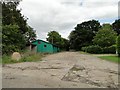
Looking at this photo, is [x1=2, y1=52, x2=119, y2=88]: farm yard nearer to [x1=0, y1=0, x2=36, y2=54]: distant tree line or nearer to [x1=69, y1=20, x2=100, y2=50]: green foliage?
[x1=0, y1=0, x2=36, y2=54]: distant tree line

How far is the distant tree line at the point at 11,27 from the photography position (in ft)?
89.9

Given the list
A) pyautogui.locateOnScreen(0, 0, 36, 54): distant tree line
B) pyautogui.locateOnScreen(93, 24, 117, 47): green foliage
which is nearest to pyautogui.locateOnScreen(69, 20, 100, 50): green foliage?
pyautogui.locateOnScreen(93, 24, 117, 47): green foliage

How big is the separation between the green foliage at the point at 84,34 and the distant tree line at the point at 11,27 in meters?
40.3

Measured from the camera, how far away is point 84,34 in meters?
78.0

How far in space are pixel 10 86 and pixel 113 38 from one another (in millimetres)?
51022

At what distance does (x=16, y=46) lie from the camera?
29438mm

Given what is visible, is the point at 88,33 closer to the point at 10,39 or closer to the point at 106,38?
the point at 106,38

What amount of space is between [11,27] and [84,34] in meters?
52.3

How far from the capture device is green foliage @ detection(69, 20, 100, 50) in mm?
77500

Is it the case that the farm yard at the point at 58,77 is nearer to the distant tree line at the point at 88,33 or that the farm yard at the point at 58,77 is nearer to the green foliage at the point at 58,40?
the distant tree line at the point at 88,33

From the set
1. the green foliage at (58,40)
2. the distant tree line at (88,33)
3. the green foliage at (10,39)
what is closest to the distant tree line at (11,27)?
the green foliage at (10,39)

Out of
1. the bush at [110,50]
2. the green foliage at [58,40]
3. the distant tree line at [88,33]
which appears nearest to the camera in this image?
the bush at [110,50]

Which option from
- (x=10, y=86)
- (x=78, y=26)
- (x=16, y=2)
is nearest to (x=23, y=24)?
(x=16, y=2)

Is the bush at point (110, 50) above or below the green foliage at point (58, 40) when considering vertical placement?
below
